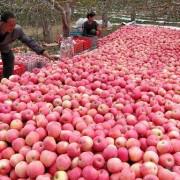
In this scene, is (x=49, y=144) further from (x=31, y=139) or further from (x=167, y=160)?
(x=167, y=160)

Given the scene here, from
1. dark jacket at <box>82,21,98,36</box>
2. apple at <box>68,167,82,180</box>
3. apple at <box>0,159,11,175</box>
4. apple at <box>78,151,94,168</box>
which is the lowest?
dark jacket at <box>82,21,98,36</box>

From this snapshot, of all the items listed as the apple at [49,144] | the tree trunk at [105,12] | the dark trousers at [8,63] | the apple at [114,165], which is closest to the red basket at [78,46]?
the dark trousers at [8,63]

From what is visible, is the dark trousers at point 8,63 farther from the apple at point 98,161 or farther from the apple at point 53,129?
the apple at point 98,161

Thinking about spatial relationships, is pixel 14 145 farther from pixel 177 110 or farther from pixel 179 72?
pixel 179 72

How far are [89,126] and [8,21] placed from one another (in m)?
3.01

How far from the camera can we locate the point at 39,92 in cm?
339

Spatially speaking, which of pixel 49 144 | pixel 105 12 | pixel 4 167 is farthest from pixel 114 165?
pixel 105 12

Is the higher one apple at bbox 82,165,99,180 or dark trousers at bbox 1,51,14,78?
apple at bbox 82,165,99,180

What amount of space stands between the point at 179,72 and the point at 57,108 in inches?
99.4

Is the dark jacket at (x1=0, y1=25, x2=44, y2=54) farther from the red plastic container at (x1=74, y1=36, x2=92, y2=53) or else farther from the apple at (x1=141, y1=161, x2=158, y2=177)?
the apple at (x1=141, y1=161, x2=158, y2=177)

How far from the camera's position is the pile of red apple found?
7.33 feet

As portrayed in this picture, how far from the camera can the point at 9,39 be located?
5559mm

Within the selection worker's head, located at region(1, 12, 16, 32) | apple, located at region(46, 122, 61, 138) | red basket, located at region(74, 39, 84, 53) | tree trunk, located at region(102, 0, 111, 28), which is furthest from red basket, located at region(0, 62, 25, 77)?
tree trunk, located at region(102, 0, 111, 28)

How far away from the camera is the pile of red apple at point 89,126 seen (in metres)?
2.23
